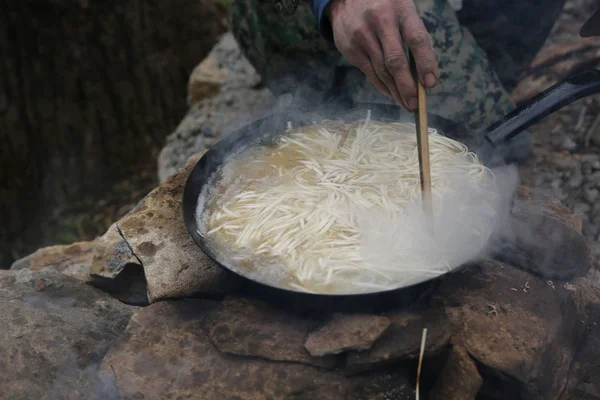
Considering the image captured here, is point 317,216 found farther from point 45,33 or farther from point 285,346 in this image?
point 45,33

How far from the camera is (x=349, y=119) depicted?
14.2 ft

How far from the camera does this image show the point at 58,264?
4.49 meters

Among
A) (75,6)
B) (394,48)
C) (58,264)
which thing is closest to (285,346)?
(394,48)

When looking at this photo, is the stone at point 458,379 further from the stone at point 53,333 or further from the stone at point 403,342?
the stone at point 53,333

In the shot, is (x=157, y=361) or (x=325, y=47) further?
(x=325, y=47)

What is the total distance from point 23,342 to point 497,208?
2744mm

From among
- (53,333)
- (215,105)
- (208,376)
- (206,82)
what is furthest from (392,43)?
(206,82)

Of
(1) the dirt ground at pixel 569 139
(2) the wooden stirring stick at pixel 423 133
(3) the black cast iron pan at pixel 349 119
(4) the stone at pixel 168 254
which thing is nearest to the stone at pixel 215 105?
(3) the black cast iron pan at pixel 349 119

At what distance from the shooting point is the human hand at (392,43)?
2852 millimetres

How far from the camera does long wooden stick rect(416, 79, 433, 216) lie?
9.50ft

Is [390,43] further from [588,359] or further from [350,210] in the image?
[588,359]

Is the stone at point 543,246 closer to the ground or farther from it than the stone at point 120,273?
farther from it

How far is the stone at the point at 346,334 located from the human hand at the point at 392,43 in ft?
3.65

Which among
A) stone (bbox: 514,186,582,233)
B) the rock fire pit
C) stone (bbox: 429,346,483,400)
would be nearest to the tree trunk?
the rock fire pit
